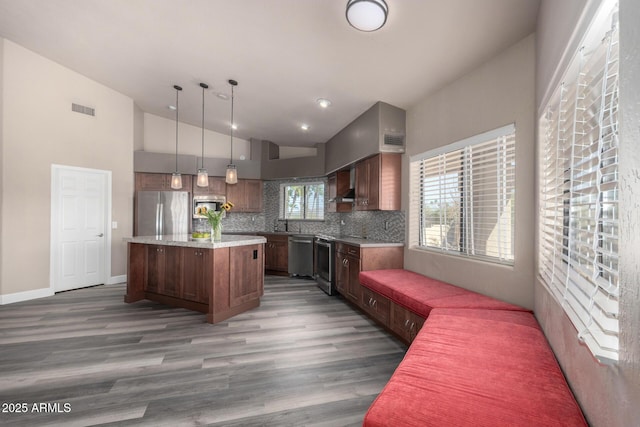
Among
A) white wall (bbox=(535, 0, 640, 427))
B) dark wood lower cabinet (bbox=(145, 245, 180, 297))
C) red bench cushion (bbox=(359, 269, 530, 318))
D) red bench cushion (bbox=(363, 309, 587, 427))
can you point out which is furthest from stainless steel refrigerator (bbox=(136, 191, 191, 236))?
white wall (bbox=(535, 0, 640, 427))

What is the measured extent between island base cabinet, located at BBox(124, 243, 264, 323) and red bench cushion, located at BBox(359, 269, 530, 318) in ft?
4.95

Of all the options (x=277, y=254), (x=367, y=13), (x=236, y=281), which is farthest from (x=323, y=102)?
(x=277, y=254)

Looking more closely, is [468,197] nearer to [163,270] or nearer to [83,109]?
[163,270]

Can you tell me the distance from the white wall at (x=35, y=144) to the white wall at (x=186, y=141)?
1.04m

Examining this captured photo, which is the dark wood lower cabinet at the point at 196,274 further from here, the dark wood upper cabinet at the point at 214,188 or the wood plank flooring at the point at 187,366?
the dark wood upper cabinet at the point at 214,188

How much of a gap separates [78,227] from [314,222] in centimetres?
429

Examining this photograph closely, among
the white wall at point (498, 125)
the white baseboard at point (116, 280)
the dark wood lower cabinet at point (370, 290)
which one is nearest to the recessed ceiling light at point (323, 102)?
the white wall at point (498, 125)

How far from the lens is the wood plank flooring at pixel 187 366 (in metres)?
1.89

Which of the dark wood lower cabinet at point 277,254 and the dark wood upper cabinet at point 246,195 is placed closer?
the dark wood lower cabinet at point 277,254

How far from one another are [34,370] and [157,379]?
1044 mm

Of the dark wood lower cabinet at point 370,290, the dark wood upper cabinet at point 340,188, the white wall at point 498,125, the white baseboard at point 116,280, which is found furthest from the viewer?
the dark wood upper cabinet at point 340,188

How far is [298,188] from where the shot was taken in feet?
22.5

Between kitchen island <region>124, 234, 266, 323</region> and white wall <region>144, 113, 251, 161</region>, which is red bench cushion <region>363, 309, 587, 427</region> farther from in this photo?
white wall <region>144, 113, 251, 161</region>

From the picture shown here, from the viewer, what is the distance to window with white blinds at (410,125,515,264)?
258 centimetres
